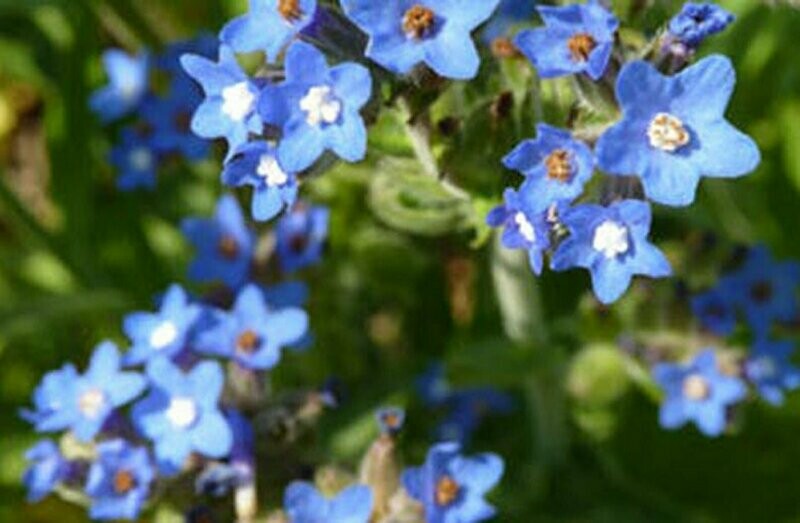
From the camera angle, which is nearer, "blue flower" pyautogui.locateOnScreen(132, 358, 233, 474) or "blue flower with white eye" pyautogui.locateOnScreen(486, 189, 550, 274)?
"blue flower with white eye" pyautogui.locateOnScreen(486, 189, 550, 274)

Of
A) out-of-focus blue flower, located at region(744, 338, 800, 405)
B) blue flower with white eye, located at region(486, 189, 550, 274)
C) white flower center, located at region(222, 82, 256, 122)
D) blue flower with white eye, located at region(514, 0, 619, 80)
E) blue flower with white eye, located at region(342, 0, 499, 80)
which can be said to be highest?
white flower center, located at region(222, 82, 256, 122)

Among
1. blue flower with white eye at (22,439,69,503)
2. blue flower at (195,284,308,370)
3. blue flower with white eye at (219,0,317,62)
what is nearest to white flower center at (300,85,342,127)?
blue flower with white eye at (219,0,317,62)

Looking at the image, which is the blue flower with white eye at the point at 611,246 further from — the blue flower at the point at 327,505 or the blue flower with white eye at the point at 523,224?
the blue flower at the point at 327,505

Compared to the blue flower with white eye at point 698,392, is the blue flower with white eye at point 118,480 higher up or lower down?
higher up

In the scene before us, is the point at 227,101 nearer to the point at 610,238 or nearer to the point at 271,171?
the point at 271,171

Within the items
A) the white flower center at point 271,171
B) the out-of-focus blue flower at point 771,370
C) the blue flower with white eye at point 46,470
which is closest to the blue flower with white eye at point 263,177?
the white flower center at point 271,171

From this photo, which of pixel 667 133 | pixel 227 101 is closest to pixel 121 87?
pixel 227 101

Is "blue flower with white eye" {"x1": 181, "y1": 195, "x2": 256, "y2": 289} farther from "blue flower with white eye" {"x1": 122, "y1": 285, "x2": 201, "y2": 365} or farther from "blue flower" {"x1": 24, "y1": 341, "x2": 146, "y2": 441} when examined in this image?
"blue flower" {"x1": 24, "y1": 341, "x2": 146, "y2": 441}
